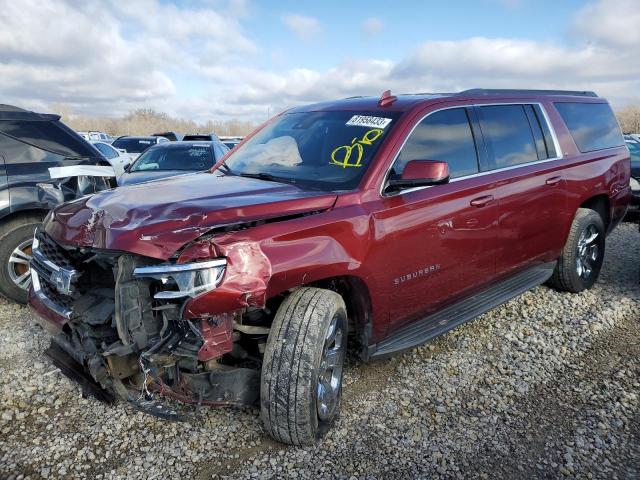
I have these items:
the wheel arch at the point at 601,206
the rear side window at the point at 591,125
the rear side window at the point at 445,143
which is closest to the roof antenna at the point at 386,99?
the rear side window at the point at 445,143

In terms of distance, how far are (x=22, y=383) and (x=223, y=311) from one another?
2097mm

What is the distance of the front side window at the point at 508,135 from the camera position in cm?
405

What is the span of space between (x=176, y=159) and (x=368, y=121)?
599 cm

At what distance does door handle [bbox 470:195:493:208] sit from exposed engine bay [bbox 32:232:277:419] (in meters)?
1.74

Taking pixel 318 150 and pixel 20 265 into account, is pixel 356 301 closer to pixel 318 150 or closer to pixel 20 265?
pixel 318 150

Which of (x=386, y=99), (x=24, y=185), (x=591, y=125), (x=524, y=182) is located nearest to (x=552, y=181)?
(x=524, y=182)

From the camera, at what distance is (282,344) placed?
2.62 m

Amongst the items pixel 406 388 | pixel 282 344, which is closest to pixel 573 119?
pixel 406 388

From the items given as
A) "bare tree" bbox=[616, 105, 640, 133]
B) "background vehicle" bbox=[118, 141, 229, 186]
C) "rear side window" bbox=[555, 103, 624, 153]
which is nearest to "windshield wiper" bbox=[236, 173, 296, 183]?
"rear side window" bbox=[555, 103, 624, 153]

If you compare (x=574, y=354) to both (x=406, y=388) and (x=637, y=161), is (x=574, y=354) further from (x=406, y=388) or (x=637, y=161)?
(x=637, y=161)

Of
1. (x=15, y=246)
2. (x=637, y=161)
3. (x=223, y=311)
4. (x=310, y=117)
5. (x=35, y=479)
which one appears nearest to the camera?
(x=223, y=311)

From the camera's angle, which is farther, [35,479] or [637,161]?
[637,161]

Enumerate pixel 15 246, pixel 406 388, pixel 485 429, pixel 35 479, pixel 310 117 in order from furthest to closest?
pixel 15 246 < pixel 310 117 < pixel 406 388 < pixel 485 429 < pixel 35 479

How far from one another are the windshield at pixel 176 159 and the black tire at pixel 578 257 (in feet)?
18.6
